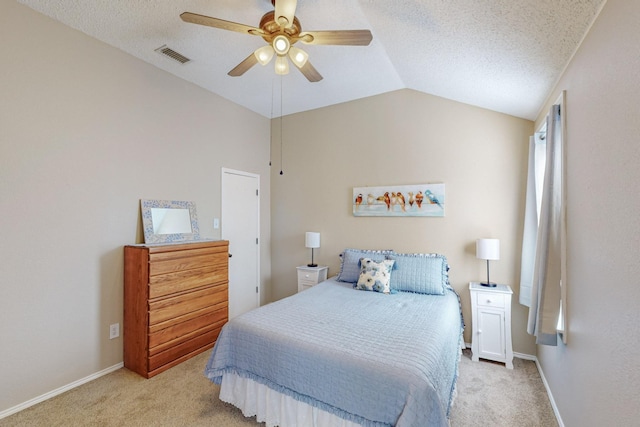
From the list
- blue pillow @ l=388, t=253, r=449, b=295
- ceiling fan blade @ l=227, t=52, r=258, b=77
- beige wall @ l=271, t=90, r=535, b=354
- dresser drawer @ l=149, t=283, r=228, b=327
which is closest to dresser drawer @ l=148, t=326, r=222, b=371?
dresser drawer @ l=149, t=283, r=228, b=327

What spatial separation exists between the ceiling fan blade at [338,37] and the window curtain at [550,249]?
1.44m

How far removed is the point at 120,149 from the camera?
270 cm

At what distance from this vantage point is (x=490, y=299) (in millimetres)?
2770

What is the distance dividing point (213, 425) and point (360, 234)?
99.0 inches

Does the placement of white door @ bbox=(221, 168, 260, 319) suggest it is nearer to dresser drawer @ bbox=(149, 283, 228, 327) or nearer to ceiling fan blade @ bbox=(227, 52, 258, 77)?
dresser drawer @ bbox=(149, 283, 228, 327)

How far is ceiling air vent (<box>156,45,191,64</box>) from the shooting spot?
2.66 meters

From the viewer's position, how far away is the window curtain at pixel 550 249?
188cm

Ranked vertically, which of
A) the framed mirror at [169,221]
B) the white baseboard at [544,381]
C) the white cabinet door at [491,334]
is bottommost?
the white baseboard at [544,381]

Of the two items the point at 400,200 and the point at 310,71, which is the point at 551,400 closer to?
the point at 400,200

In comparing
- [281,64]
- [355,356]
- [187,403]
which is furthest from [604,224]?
[187,403]

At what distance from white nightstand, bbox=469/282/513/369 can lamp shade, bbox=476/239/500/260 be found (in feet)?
1.04

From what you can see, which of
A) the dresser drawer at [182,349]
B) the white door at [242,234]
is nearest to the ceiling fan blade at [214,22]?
the white door at [242,234]

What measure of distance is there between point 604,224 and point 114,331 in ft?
11.9

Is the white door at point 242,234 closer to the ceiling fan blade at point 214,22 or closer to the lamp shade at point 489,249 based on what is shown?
the ceiling fan blade at point 214,22
